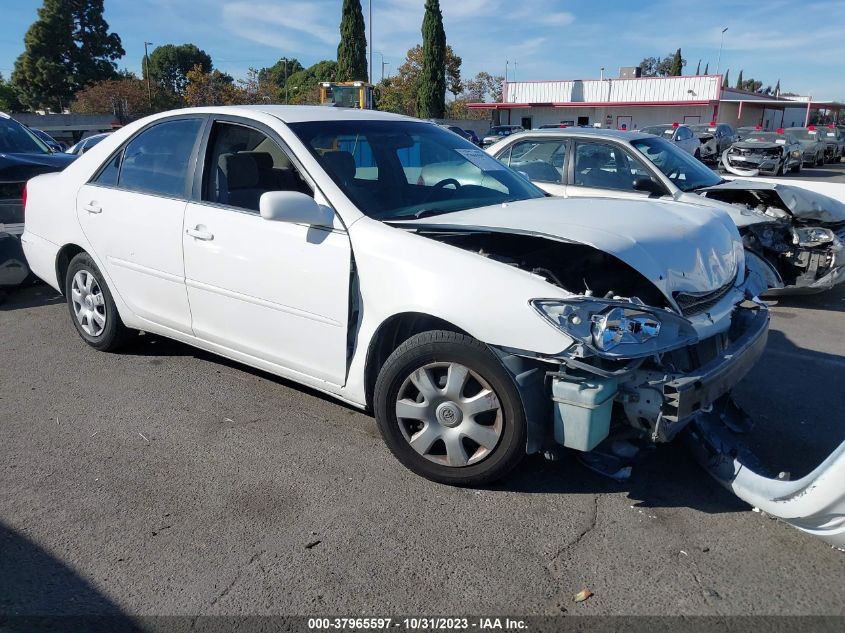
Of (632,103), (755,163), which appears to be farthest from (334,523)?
(632,103)

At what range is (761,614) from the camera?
243 centimetres

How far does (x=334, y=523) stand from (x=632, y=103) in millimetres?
49999

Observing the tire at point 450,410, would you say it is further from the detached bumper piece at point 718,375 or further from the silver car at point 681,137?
the silver car at point 681,137

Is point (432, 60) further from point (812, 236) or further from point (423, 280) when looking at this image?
point (423, 280)

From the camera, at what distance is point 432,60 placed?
48.3m

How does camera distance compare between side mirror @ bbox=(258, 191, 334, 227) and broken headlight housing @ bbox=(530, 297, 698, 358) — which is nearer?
broken headlight housing @ bbox=(530, 297, 698, 358)

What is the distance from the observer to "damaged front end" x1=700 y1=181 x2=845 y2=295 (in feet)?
21.7

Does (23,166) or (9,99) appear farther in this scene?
(9,99)

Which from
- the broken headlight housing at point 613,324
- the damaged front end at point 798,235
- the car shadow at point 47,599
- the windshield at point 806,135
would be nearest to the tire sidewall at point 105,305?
the car shadow at point 47,599

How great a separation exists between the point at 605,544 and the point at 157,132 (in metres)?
3.76

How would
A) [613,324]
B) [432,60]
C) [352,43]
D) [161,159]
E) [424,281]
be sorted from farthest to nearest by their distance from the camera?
[432,60]
[352,43]
[161,159]
[424,281]
[613,324]

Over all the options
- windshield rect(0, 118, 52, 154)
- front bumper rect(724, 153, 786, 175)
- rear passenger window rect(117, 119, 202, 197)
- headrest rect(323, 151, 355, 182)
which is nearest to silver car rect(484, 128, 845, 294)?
headrest rect(323, 151, 355, 182)

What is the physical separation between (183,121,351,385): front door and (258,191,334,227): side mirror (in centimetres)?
9

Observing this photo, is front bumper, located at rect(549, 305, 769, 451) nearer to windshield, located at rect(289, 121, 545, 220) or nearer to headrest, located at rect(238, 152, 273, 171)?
windshield, located at rect(289, 121, 545, 220)
